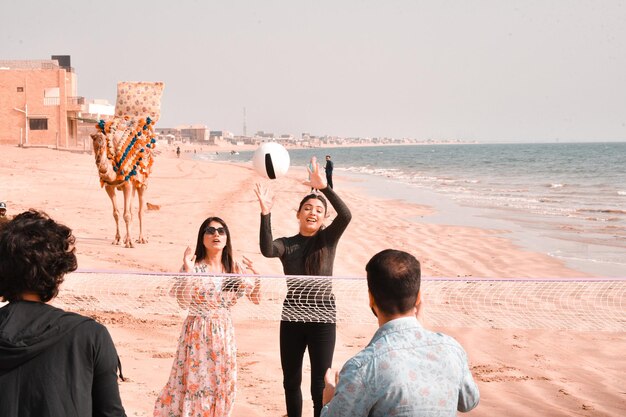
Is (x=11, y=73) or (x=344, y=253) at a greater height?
(x=11, y=73)

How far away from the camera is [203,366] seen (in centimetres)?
534

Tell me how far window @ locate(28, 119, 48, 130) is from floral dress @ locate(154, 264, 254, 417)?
2033 inches

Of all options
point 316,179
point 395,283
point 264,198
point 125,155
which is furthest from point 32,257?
point 125,155

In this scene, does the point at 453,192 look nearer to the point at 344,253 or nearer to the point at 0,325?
the point at 344,253

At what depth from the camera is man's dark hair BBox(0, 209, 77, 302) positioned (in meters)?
2.67

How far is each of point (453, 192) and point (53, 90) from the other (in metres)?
30.4

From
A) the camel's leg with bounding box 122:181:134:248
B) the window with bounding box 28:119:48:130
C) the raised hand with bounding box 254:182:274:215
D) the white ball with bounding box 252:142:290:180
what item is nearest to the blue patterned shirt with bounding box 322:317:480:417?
the raised hand with bounding box 254:182:274:215

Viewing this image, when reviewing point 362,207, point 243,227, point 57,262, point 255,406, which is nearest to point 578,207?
point 362,207

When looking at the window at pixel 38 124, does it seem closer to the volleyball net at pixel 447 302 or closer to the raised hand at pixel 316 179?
the volleyball net at pixel 447 302

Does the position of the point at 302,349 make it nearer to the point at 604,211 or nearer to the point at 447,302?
the point at 447,302

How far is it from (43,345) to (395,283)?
129 centimetres

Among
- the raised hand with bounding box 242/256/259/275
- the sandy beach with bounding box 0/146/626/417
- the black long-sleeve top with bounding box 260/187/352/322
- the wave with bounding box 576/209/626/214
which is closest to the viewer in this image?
the black long-sleeve top with bounding box 260/187/352/322

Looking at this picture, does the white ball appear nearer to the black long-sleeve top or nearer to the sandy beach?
the sandy beach

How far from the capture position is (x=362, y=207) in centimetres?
2806
